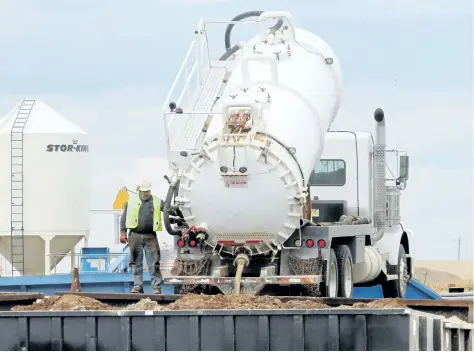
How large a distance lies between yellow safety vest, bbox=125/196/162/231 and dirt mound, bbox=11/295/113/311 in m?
5.07

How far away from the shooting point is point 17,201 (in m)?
38.8

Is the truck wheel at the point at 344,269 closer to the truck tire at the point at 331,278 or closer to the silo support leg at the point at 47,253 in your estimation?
the truck tire at the point at 331,278

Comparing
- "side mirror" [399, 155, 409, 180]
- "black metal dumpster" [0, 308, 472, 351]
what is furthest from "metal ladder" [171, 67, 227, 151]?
"black metal dumpster" [0, 308, 472, 351]

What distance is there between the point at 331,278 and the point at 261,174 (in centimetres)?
210

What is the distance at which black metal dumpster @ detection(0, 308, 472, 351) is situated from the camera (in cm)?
1308

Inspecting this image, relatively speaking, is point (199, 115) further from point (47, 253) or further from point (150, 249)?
point (47, 253)

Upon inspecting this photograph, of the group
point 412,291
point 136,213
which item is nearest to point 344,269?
point 136,213

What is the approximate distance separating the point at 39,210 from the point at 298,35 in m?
16.2

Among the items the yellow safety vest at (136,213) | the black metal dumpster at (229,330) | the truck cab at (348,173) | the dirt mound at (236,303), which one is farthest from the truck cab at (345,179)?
the black metal dumpster at (229,330)

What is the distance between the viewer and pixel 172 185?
21.9m

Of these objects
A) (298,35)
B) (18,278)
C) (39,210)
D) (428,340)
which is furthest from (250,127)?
(39,210)

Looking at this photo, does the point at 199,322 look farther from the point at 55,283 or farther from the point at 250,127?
the point at 55,283

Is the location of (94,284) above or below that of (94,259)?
below

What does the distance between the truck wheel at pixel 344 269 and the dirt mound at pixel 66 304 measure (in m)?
6.48
